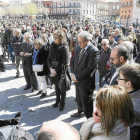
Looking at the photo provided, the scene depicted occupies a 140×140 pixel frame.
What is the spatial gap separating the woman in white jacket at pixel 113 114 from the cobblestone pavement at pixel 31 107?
195 cm

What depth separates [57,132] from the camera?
98 centimetres

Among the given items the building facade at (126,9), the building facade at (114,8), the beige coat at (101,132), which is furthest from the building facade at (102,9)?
the beige coat at (101,132)

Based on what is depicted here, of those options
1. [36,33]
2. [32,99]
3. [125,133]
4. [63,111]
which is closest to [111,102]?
[125,133]

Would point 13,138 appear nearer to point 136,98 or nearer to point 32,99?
point 136,98

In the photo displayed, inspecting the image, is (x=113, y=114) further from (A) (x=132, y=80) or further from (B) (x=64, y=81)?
(B) (x=64, y=81)

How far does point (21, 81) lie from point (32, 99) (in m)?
1.46

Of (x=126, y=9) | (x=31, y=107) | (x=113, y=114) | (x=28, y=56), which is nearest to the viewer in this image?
(x=113, y=114)

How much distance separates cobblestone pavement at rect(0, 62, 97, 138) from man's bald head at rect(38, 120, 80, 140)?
6.73ft

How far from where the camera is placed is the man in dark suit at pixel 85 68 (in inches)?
112

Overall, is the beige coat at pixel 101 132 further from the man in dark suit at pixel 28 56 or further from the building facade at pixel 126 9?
the building facade at pixel 126 9

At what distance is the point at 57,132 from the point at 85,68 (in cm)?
200

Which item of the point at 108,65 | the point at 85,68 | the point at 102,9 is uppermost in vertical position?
the point at 102,9

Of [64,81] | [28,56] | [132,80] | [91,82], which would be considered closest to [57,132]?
[132,80]

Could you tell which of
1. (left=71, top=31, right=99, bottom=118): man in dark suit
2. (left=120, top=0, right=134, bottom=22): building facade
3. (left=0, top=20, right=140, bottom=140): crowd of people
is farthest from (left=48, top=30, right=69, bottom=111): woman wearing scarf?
(left=120, top=0, right=134, bottom=22): building facade
